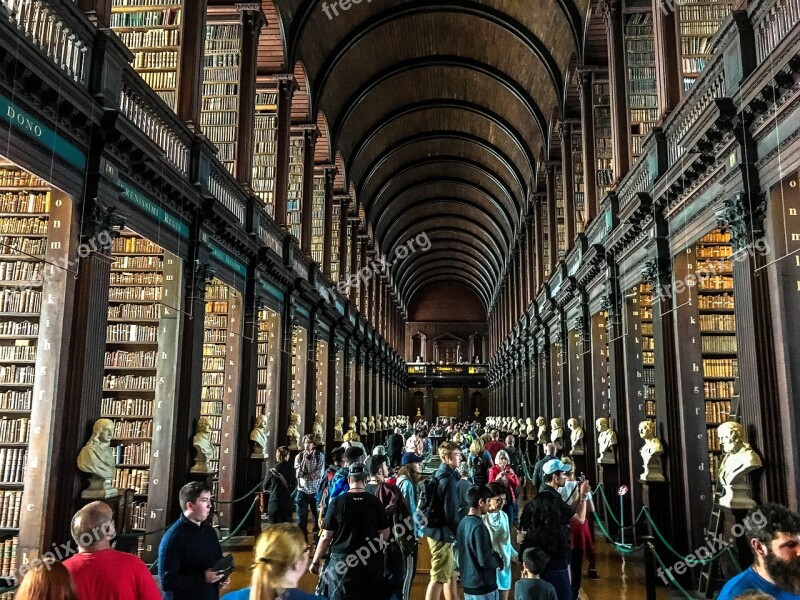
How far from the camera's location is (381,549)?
12.7 feet

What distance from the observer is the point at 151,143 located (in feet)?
21.3

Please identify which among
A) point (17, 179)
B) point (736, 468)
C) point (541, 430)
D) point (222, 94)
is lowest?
point (736, 468)

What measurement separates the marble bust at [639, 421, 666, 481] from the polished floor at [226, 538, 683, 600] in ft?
3.43

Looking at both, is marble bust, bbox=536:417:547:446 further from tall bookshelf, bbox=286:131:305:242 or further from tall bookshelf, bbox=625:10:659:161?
tall bookshelf, bbox=286:131:305:242

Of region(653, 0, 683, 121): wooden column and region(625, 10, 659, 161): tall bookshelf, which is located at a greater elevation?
region(625, 10, 659, 161): tall bookshelf

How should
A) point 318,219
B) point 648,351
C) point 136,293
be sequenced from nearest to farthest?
point 136,293
point 648,351
point 318,219

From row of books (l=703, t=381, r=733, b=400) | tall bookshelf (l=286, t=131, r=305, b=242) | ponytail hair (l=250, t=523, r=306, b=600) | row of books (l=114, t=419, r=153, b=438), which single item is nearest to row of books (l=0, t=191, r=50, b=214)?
row of books (l=114, t=419, r=153, b=438)

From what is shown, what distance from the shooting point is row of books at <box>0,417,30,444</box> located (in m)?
6.12

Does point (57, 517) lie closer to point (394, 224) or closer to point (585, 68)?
point (585, 68)

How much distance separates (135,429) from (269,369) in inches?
135

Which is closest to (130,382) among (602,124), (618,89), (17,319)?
(17,319)

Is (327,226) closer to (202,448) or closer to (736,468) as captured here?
(202,448)

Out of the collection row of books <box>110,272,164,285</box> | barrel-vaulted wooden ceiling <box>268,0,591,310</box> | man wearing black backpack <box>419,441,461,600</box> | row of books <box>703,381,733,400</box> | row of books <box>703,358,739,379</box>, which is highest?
barrel-vaulted wooden ceiling <box>268,0,591,310</box>

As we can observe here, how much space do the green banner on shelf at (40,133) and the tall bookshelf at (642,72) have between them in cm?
777
